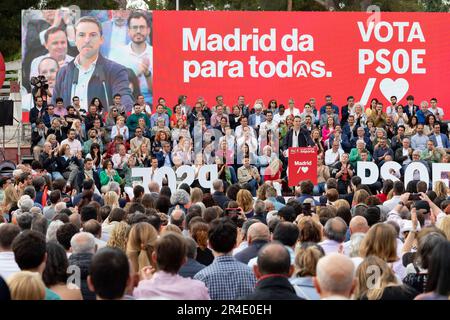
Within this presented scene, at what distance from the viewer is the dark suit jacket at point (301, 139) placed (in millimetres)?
22467

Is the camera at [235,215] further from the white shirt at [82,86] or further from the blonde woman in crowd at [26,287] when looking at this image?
the white shirt at [82,86]

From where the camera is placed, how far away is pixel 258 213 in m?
12.1

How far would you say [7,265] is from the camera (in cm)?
821

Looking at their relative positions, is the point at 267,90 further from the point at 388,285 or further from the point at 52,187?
the point at 388,285

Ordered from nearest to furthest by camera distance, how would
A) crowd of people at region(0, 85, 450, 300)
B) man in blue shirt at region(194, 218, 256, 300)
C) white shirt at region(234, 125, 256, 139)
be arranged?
crowd of people at region(0, 85, 450, 300) < man in blue shirt at region(194, 218, 256, 300) < white shirt at region(234, 125, 256, 139)

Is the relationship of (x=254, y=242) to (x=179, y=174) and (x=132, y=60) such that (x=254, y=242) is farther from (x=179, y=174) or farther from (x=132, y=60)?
(x=132, y=60)

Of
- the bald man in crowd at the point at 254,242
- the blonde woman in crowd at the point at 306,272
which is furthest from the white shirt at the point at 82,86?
the blonde woman in crowd at the point at 306,272

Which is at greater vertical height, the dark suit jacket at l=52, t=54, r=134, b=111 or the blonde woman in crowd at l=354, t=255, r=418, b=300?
the dark suit jacket at l=52, t=54, r=134, b=111

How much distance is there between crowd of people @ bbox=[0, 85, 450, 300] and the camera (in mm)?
6637

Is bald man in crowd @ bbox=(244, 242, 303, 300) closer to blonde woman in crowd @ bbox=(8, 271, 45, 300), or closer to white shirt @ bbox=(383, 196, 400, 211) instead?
blonde woman in crowd @ bbox=(8, 271, 45, 300)

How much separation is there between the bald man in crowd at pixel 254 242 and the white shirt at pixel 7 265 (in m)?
1.85

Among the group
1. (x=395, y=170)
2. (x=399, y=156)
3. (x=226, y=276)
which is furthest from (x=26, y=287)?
(x=399, y=156)

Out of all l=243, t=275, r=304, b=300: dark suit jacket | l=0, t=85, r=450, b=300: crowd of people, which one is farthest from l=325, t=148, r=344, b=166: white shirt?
l=243, t=275, r=304, b=300: dark suit jacket

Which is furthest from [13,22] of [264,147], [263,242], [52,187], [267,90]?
[263,242]
